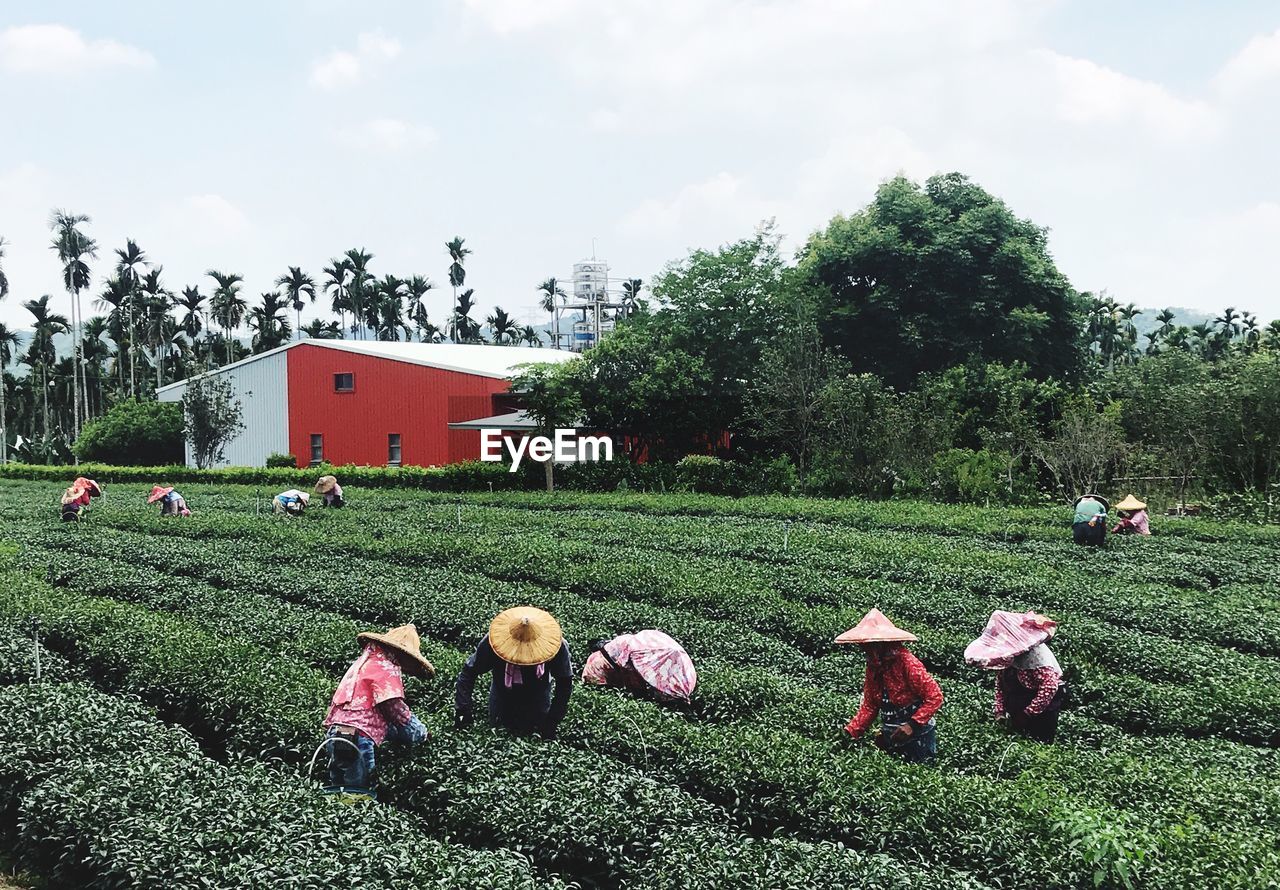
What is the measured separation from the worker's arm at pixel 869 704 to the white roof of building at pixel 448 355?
25.7m

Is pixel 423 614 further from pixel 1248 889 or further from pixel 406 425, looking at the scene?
pixel 406 425

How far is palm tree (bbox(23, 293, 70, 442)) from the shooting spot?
62031 mm

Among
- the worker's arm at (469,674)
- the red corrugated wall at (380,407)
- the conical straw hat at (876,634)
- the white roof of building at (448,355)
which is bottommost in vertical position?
the worker's arm at (469,674)

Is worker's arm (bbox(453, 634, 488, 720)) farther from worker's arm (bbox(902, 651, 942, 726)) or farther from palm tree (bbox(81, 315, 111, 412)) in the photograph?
palm tree (bbox(81, 315, 111, 412))

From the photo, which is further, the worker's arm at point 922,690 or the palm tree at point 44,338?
the palm tree at point 44,338

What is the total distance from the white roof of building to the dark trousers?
18.7m

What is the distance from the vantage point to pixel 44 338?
209ft

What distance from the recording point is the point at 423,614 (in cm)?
1127

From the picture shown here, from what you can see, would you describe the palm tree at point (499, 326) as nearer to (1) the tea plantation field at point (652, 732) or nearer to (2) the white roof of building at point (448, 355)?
(2) the white roof of building at point (448, 355)

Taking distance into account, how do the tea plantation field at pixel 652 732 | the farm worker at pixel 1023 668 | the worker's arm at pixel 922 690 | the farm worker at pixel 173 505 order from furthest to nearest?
the farm worker at pixel 173 505, the farm worker at pixel 1023 668, the worker's arm at pixel 922 690, the tea plantation field at pixel 652 732

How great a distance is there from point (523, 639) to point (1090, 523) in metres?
12.5

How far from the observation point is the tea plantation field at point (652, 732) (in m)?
5.10

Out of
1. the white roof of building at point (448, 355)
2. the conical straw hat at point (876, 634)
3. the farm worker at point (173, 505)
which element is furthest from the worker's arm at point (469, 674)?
the white roof of building at point (448, 355)

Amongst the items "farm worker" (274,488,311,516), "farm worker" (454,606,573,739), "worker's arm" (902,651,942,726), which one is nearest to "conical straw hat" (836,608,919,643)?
"worker's arm" (902,651,942,726)
